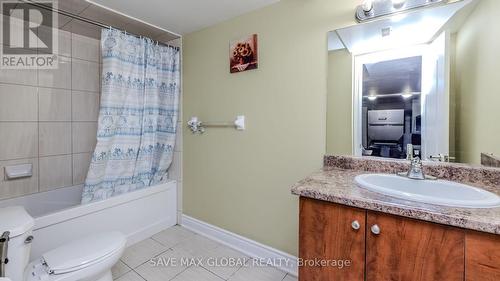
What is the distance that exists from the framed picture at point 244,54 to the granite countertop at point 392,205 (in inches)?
43.7

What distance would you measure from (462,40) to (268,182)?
146 cm

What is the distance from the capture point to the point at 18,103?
188cm

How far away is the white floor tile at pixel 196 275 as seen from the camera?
1651mm

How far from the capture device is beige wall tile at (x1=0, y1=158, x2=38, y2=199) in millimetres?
1826

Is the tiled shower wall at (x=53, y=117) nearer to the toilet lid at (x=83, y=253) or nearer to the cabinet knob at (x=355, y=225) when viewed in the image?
the toilet lid at (x=83, y=253)

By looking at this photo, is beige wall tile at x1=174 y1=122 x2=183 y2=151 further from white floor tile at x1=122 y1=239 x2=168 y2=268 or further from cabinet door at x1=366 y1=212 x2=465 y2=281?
cabinet door at x1=366 y1=212 x2=465 y2=281

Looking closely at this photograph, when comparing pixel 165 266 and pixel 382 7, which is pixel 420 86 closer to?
pixel 382 7

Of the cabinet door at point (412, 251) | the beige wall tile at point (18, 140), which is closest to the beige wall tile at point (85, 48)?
the beige wall tile at point (18, 140)

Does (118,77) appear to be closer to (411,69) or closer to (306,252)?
(306,252)

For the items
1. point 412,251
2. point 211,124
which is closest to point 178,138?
point 211,124

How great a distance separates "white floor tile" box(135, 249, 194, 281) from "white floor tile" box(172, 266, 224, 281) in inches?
1.8

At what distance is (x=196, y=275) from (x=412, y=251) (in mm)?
1445

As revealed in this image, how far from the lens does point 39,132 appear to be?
2002 mm

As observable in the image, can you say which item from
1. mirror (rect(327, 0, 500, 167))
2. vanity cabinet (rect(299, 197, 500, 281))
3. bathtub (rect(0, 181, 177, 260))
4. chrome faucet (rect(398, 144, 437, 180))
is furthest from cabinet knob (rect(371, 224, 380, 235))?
bathtub (rect(0, 181, 177, 260))
